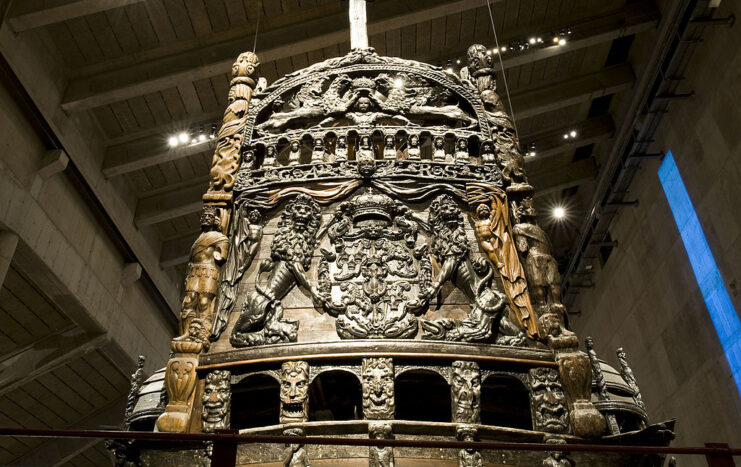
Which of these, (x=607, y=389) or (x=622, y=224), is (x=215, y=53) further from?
(x=622, y=224)

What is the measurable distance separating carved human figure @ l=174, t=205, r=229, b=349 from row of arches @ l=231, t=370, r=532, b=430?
0.74 meters

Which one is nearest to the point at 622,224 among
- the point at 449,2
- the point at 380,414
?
the point at 449,2

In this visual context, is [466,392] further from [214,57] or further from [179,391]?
[214,57]

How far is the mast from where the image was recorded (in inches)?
334

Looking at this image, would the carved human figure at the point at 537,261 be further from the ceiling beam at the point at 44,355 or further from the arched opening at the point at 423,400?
the ceiling beam at the point at 44,355

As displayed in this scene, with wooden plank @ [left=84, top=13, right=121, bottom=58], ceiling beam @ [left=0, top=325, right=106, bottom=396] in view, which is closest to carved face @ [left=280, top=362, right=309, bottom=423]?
ceiling beam @ [left=0, top=325, right=106, bottom=396]

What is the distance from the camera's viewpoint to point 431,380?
6.04 m

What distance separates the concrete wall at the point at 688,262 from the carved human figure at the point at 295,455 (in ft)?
28.1

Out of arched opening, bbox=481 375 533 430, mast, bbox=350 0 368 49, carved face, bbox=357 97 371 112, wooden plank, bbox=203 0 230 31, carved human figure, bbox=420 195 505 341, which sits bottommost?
arched opening, bbox=481 375 533 430

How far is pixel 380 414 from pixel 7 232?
7265 mm

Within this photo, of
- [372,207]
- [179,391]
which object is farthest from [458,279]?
[179,391]

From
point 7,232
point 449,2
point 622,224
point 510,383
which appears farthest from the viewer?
point 622,224

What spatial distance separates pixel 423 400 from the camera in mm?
6773

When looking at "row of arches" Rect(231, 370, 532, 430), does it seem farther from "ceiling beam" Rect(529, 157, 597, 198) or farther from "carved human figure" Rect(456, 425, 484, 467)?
"ceiling beam" Rect(529, 157, 597, 198)
